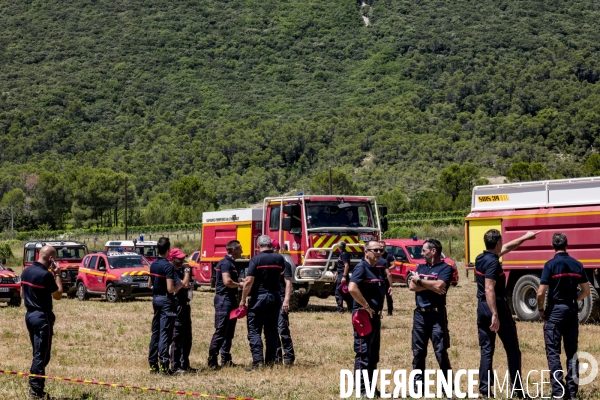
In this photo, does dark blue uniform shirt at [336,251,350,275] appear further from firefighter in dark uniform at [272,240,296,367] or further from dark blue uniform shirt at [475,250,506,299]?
dark blue uniform shirt at [475,250,506,299]

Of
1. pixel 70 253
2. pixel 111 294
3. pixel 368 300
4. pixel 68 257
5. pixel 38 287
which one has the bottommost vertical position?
pixel 111 294

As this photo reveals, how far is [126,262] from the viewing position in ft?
95.4

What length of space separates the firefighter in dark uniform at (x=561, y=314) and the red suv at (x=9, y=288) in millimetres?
18826

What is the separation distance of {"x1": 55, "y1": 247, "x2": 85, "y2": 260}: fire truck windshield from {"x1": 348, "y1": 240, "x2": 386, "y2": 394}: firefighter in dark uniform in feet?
75.3

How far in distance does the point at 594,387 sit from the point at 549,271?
1864 millimetres

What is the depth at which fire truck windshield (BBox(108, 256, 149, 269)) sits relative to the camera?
28812 millimetres

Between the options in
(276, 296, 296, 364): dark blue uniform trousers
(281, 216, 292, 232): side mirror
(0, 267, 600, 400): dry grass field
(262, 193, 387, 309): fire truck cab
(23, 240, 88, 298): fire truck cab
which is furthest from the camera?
(23, 240, 88, 298): fire truck cab

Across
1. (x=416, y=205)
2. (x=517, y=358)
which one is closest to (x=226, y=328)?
(x=517, y=358)

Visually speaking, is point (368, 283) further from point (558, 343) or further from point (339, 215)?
point (339, 215)

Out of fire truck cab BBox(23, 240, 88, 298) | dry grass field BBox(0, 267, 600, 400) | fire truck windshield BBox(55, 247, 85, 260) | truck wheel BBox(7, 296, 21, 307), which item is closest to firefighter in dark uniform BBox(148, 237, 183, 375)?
dry grass field BBox(0, 267, 600, 400)

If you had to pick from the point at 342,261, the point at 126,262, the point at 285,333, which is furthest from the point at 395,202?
the point at 285,333

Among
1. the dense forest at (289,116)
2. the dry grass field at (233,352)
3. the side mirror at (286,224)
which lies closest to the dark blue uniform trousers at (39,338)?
the dry grass field at (233,352)

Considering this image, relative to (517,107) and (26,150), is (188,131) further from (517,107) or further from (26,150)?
(517,107)

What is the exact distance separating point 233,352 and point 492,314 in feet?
19.9
